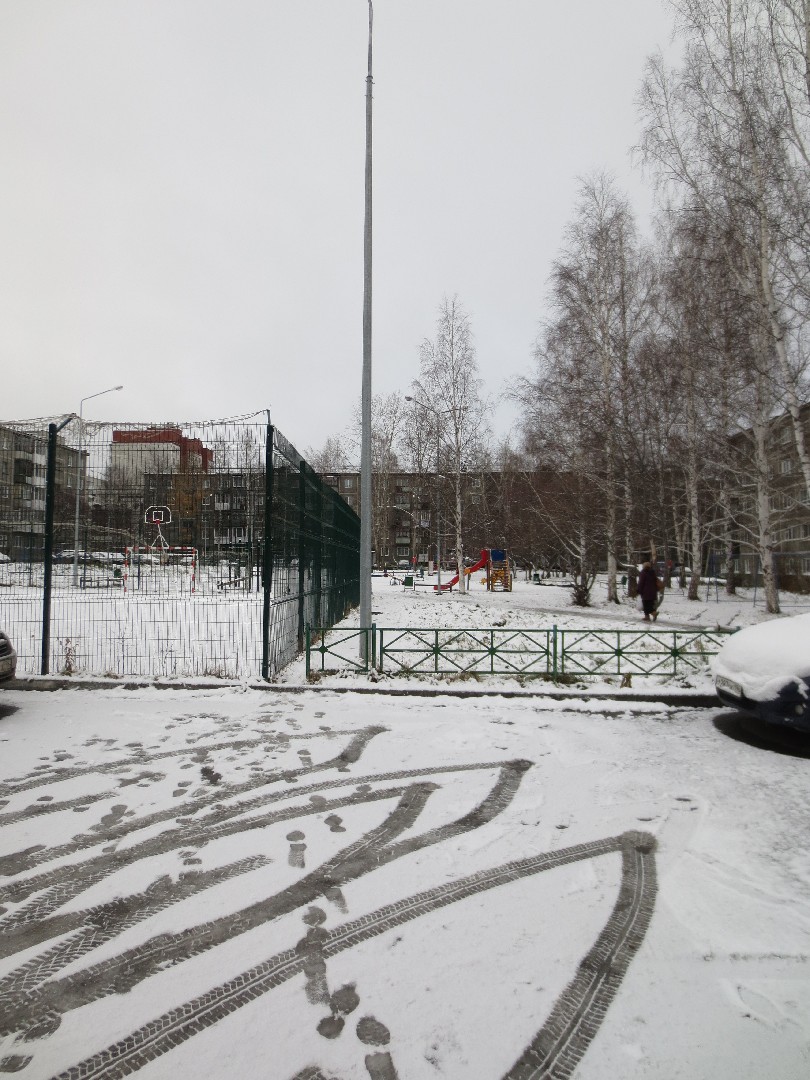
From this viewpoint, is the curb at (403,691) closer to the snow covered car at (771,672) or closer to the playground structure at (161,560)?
the snow covered car at (771,672)

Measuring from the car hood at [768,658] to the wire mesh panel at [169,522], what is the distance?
17.6 ft

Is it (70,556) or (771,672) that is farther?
(70,556)

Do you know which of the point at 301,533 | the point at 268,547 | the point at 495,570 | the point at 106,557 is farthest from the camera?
the point at 495,570

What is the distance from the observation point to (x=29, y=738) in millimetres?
5738

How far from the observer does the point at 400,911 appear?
3.00 meters

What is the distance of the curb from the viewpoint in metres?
7.62

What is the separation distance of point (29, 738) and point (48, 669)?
10.1 ft

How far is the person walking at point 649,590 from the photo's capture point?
1568 cm

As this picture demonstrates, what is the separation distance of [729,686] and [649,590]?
9849 millimetres

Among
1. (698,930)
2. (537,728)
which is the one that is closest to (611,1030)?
(698,930)

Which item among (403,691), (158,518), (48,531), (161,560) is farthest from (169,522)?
(403,691)

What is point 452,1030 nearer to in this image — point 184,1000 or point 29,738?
point 184,1000

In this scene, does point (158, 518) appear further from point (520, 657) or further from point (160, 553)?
point (520, 657)

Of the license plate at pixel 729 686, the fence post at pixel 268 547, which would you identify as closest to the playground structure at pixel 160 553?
the fence post at pixel 268 547
